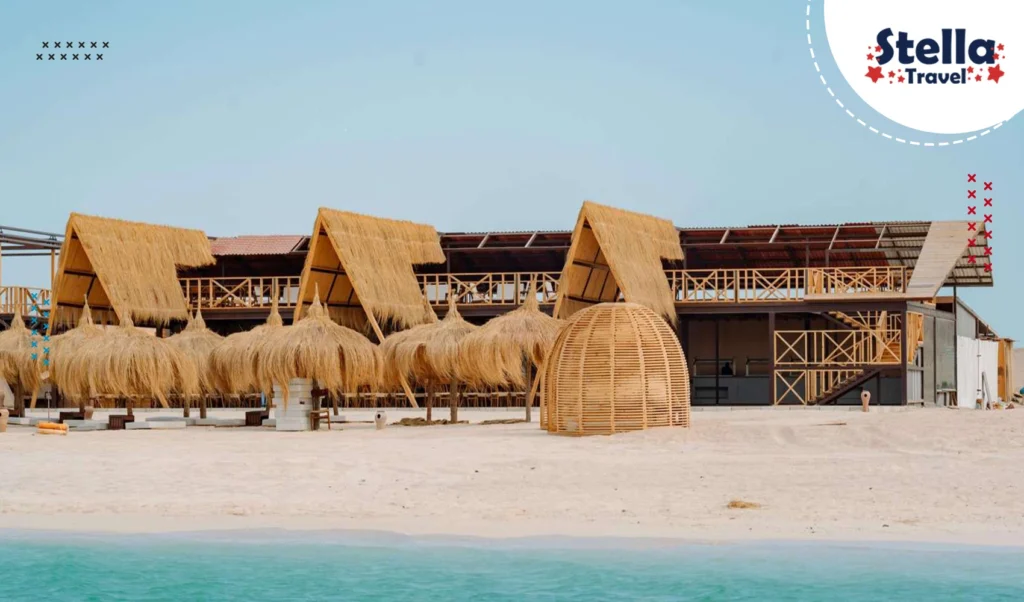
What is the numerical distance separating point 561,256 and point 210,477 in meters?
21.0

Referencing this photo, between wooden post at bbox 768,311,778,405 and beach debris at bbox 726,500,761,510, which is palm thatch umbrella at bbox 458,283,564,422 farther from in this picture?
beach debris at bbox 726,500,761,510

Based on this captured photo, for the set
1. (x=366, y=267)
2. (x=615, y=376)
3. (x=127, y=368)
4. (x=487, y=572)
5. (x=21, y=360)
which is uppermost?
(x=366, y=267)

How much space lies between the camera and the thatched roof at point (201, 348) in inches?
875

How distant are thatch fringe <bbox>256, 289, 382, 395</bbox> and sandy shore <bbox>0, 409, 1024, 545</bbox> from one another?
7.82 feet

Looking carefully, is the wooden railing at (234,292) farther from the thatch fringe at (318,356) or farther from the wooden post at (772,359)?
the wooden post at (772,359)

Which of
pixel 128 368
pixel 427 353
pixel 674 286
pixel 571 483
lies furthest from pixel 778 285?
pixel 571 483

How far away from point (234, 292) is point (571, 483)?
20669 millimetres

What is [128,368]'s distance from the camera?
69.7 feet

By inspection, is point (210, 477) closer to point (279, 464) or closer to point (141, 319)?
point (279, 464)

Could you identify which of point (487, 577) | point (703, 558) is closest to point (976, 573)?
point (703, 558)

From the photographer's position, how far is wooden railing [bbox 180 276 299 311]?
31.7 m

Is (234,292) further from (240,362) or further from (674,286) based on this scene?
(240,362)

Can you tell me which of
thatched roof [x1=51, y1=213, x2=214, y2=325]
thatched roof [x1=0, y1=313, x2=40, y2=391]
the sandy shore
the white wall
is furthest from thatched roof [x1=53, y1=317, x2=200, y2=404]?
the white wall

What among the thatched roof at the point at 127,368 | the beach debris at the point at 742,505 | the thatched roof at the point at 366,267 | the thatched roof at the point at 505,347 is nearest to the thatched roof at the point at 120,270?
the thatched roof at the point at 366,267
